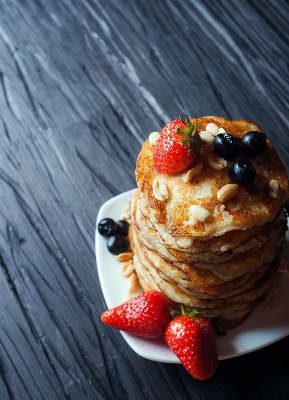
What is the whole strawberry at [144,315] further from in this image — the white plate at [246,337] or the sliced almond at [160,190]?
the sliced almond at [160,190]

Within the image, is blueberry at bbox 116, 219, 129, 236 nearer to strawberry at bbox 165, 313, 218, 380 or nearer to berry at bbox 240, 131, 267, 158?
strawberry at bbox 165, 313, 218, 380

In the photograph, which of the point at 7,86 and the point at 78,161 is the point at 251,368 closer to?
the point at 78,161

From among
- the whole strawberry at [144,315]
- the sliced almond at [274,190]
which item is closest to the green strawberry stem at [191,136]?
the sliced almond at [274,190]

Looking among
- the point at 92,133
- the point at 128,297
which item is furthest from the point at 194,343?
the point at 92,133

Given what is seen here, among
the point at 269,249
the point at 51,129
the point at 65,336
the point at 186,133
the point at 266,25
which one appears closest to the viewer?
the point at 186,133

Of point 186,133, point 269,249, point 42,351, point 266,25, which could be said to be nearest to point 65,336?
point 42,351

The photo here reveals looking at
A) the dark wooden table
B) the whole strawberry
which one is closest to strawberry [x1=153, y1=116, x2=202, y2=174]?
the whole strawberry

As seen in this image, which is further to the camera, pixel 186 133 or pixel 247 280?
pixel 247 280
